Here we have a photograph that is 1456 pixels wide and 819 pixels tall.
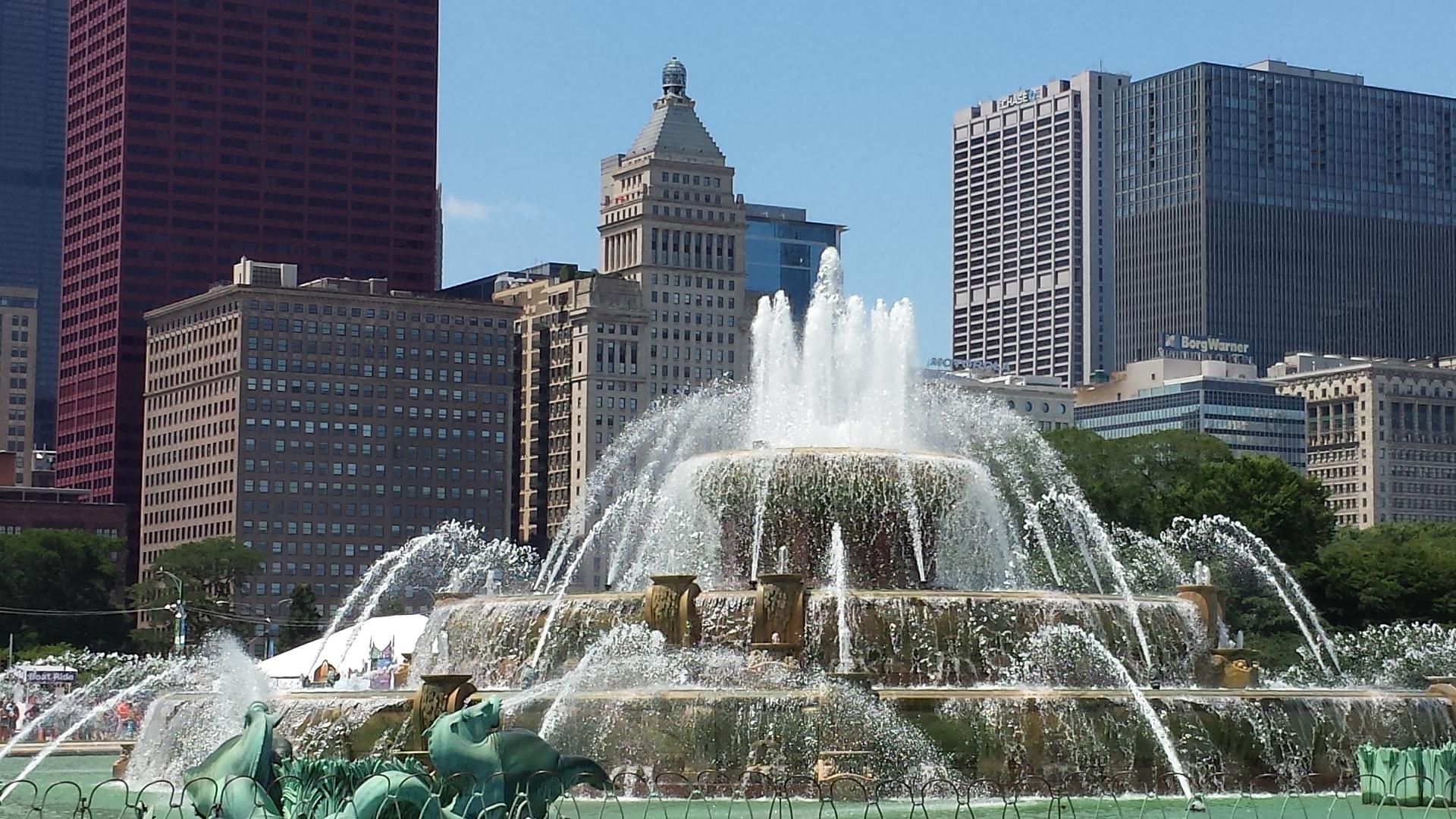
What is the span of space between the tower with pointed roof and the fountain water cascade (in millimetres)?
132151

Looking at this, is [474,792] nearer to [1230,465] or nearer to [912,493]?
[912,493]

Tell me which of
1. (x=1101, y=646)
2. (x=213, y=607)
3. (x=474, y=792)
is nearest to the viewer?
(x=474, y=792)

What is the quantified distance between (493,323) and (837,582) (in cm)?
14445

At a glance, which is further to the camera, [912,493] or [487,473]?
[487,473]

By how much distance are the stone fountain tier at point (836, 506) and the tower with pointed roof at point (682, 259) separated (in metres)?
139

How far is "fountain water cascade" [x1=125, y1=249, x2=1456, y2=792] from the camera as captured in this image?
3362 centimetres

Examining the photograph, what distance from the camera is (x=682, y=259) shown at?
627 feet

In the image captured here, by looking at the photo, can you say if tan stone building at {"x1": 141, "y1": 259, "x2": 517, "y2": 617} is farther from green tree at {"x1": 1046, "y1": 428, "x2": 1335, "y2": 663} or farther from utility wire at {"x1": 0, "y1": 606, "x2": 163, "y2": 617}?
green tree at {"x1": 1046, "y1": 428, "x2": 1335, "y2": 663}

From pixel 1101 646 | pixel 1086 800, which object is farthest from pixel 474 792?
pixel 1101 646

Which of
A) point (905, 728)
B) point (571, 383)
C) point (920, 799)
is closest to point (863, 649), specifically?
point (905, 728)

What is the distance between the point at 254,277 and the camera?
184 metres

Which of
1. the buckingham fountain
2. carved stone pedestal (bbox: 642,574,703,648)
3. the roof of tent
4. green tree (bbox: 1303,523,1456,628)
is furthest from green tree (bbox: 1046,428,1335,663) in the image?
carved stone pedestal (bbox: 642,574,703,648)

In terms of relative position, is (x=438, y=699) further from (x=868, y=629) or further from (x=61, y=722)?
(x=61, y=722)

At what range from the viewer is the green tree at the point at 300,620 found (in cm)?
14300
